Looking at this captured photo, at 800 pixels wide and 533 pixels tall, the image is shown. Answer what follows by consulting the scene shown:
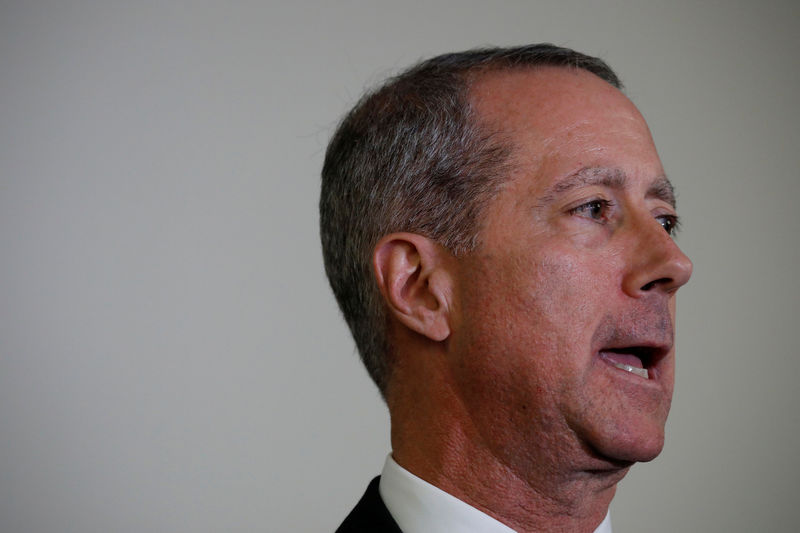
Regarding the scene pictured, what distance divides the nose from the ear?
0.31m

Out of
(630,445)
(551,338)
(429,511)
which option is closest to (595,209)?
(551,338)

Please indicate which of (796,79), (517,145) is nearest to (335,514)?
(517,145)

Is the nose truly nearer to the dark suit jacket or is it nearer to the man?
the man

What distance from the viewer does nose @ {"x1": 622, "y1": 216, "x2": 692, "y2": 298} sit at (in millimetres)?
1582

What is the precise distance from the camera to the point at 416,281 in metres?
1.73

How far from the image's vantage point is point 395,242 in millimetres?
1750

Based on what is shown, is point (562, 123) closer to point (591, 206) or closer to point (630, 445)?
point (591, 206)

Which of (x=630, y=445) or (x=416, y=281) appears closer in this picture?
(x=630, y=445)

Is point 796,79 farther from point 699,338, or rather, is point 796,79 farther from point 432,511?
point 432,511

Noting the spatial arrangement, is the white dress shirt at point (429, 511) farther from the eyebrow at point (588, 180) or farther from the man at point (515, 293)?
the eyebrow at point (588, 180)

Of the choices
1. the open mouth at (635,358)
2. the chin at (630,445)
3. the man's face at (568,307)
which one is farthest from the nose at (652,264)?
the chin at (630,445)

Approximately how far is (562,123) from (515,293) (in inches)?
13.1

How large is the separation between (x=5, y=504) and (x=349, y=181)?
5.22 feet

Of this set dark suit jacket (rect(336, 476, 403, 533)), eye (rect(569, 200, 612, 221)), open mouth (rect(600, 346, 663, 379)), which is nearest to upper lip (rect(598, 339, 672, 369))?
open mouth (rect(600, 346, 663, 379))
